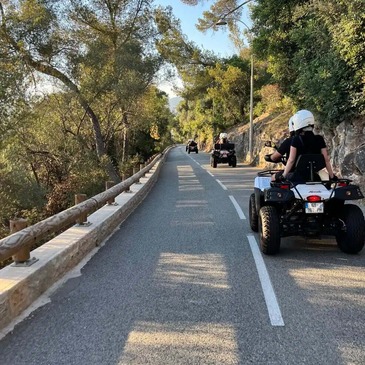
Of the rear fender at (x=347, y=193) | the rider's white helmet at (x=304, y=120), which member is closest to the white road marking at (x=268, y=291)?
the rear fender at (x=347, y=193)

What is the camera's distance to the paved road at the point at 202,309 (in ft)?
10.7

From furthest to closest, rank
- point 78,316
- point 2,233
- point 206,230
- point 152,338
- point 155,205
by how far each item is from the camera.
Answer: point 2,233
point 155,205
point 206,230
point 78,316
point 152,338

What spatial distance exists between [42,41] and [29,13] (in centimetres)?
139

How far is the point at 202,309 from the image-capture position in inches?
161

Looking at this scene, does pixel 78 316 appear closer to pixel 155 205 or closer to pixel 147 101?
pixel 155 205

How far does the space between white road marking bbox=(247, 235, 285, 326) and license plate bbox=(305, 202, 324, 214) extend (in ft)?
3.07

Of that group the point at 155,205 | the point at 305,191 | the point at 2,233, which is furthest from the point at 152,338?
the point at 2,233

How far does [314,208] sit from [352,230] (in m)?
0.61

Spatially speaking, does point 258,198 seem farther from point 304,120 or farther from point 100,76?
point 100,76

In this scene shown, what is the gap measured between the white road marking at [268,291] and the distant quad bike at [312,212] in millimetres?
248

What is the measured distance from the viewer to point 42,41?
778 inches

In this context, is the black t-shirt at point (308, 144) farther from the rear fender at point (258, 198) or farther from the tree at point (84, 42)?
the tree at point (84, 42)

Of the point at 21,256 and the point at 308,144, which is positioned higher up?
the point at 308,144

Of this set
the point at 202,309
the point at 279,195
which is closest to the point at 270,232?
the point at 279,195
